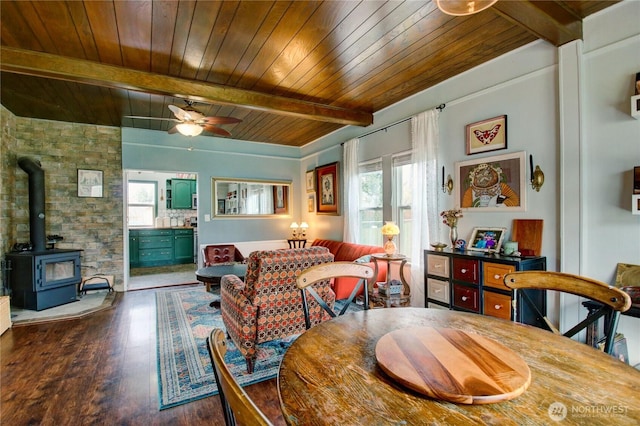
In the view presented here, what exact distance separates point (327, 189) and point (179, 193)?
4511mm

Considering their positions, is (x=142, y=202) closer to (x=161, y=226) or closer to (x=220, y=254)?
(x=161, y=226)

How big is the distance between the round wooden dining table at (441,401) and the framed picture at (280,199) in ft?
18.5

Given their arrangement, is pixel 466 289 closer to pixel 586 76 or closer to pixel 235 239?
pixel 586 76

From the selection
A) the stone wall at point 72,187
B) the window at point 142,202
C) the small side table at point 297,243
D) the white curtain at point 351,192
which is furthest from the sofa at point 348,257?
the window at point 142,202

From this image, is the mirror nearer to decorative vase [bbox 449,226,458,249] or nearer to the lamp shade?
the lamp shade

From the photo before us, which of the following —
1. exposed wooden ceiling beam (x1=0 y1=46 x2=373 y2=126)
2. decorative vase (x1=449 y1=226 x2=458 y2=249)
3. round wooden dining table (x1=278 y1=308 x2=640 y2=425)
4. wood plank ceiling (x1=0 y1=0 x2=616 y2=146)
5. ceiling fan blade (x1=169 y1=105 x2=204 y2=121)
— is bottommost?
round wooden dining table (x1=278 y1=308 x2=640 y2=425)

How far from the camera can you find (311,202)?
21.4 ft

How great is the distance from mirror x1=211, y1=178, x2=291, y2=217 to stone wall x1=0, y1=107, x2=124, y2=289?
170cm

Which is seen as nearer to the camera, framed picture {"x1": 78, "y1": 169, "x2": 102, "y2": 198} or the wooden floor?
the wooden floor

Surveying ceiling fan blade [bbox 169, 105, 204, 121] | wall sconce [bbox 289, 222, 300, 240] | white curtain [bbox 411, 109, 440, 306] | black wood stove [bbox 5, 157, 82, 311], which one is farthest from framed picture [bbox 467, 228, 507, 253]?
black wood stove [bbox 5, 157, 82, 311]

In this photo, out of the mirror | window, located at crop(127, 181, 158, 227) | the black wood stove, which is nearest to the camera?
the black wood stove

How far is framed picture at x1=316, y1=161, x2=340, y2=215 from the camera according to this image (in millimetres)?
5617

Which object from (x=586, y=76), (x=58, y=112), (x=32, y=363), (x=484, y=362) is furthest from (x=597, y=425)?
(x=58, y=112)

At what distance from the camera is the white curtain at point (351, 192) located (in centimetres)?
489
